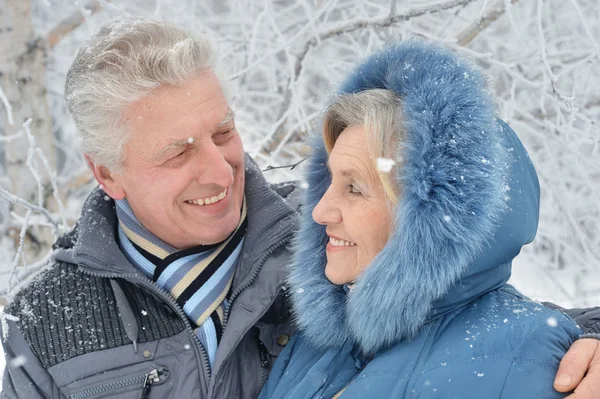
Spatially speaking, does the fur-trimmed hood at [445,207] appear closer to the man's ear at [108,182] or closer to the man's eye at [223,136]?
the man's eye at [223,136]

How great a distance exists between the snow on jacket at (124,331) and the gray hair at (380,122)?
2.32 ft

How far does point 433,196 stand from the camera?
1603 mm

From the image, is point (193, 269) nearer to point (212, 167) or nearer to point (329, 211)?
point (212, 167)

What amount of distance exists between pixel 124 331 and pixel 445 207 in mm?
1165

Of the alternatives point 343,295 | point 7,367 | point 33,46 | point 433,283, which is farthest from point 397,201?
point 33,46

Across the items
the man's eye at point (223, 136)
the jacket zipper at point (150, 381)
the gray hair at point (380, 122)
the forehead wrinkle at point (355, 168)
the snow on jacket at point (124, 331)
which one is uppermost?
the gray hair at point (380, 122)

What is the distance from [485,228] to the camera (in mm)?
1562

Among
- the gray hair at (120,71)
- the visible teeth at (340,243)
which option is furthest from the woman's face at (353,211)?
the gray hair at (120,71)

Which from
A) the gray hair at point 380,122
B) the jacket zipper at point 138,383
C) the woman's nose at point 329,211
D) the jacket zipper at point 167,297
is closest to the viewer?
the gray hair at point 380,122

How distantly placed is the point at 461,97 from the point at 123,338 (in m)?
1.31

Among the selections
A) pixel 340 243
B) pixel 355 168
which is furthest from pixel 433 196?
pixel 340 243

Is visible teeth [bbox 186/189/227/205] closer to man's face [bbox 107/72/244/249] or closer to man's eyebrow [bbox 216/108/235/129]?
man's face [bbox 107/72/244/249]

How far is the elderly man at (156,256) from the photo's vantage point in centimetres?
210

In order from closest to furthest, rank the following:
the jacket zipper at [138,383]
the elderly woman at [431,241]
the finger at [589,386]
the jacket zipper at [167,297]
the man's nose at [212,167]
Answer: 1. the finger at [589,386]
2. the elderly woman at [431,241]
3. the jacket zipper at [138,383]
4. the jacket zipper at [167,297]
5. the man's nose at [212,167]
